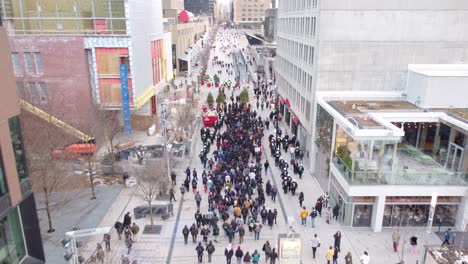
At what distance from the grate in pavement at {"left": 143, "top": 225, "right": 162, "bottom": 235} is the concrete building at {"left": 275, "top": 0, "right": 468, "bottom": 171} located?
11.8 meters

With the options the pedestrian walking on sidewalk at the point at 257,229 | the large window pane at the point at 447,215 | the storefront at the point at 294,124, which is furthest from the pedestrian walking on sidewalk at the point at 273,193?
the storefront at the point at 294,124

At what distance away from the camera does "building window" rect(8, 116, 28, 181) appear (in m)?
9.87

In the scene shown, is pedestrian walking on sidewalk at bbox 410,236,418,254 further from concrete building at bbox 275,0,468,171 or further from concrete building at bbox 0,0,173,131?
concrete building at bbox 0,0,173,131

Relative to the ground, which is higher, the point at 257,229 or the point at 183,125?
the point at 183,125

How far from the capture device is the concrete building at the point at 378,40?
78.2ft

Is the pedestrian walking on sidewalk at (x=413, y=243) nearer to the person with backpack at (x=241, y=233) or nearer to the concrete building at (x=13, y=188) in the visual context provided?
the person with backpack at (x=241, y=233)

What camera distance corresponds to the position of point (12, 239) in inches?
402

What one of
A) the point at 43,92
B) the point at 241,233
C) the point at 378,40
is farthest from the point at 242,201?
the point at 43,92

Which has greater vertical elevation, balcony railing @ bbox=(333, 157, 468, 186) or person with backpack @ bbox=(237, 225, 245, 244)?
balcony railing @ bbox=(333, 157, 468, 186)

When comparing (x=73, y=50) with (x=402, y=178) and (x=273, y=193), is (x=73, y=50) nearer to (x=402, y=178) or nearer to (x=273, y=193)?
(x=273, y=193)

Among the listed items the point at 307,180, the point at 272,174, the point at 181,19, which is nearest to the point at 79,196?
the point at 272,174

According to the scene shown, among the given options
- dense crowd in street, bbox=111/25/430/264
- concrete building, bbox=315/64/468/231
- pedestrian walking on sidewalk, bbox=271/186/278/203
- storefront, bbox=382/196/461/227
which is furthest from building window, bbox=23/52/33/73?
storefront, bbox=382/196/461/227

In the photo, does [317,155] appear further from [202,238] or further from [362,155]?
[202,238]

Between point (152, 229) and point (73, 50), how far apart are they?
18.5 metres
